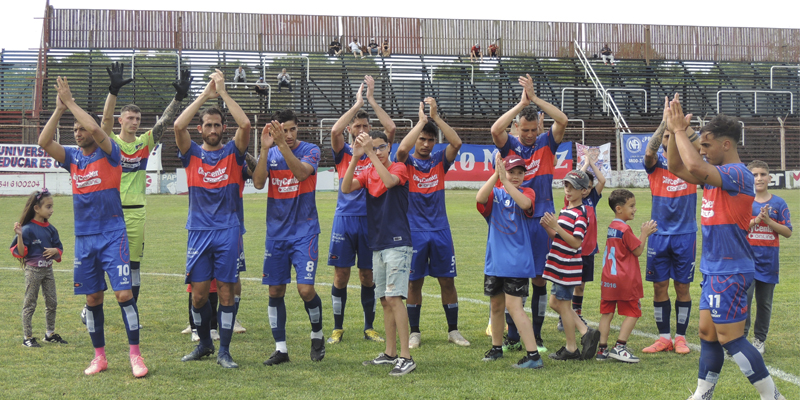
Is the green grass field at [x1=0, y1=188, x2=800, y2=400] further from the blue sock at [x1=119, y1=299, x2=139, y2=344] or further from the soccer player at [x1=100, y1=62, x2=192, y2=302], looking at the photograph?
the soccer player at [x1=100, y1=62, x2=192, y2=302]

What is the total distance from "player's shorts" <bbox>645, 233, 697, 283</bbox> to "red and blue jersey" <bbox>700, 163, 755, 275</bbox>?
2.05 m

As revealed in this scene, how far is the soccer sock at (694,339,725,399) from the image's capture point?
194 inches

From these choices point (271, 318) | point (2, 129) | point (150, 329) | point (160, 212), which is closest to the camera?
point (271, 318)

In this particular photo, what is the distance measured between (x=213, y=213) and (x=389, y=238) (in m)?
1.73

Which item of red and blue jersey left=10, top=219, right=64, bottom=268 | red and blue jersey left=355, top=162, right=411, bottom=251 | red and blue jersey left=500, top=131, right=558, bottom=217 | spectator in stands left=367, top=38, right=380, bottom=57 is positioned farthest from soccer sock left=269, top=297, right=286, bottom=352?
spectator in stands left=367, top=38, right=380, bottom=57

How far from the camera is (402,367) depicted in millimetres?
5926

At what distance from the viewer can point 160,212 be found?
22.1 meters

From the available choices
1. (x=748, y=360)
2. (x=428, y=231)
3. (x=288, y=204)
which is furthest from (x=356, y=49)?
(x=748, y=360)

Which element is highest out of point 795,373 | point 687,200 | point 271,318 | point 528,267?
point 687,200

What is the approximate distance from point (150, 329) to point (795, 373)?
6721 millimetres

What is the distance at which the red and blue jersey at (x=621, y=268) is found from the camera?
647 cm

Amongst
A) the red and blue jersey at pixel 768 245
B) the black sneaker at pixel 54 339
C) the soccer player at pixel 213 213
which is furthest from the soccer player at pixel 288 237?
the red and blue jersey at pixel 768 245

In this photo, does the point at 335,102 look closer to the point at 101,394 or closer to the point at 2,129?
the point at 2,129

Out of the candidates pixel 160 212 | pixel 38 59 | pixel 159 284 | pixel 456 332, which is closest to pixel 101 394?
pixel 456 332
